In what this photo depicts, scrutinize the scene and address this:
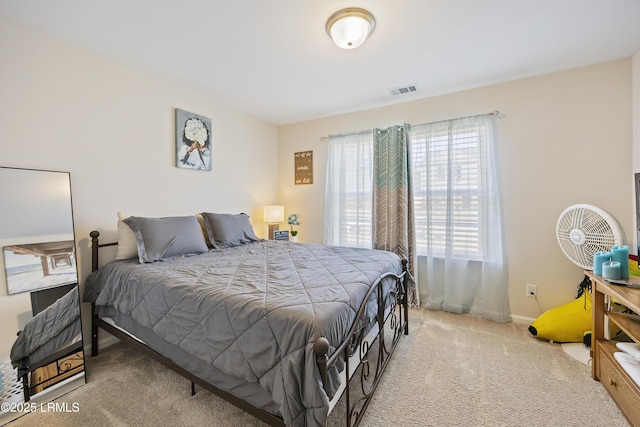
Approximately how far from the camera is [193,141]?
9.53ft

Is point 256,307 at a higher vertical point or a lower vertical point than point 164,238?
lower

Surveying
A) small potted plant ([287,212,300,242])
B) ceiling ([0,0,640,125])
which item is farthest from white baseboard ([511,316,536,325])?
small potted plant ([287,212,300,242])

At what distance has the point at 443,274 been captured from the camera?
9.76 ft

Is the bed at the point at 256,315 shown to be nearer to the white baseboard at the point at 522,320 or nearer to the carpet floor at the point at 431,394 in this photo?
the carpet floor at the point at 431,394

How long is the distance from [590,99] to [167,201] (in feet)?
13.9

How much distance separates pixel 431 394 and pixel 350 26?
2.50 metres

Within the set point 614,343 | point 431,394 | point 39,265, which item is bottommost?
point 431,394

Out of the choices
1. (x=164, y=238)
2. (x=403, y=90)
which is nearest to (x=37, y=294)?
(x=164, y=238)

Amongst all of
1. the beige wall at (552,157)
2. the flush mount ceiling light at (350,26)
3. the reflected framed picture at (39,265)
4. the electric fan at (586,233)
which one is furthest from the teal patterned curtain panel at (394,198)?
the reflected framed picture at (39,265)

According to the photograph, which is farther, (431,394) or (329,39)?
(329,39)

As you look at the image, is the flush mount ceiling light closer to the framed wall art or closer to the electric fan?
the framed wall art

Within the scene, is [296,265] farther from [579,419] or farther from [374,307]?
[579,419]

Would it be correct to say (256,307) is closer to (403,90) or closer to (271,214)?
(271,214)

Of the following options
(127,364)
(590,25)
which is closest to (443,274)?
(590,25)
